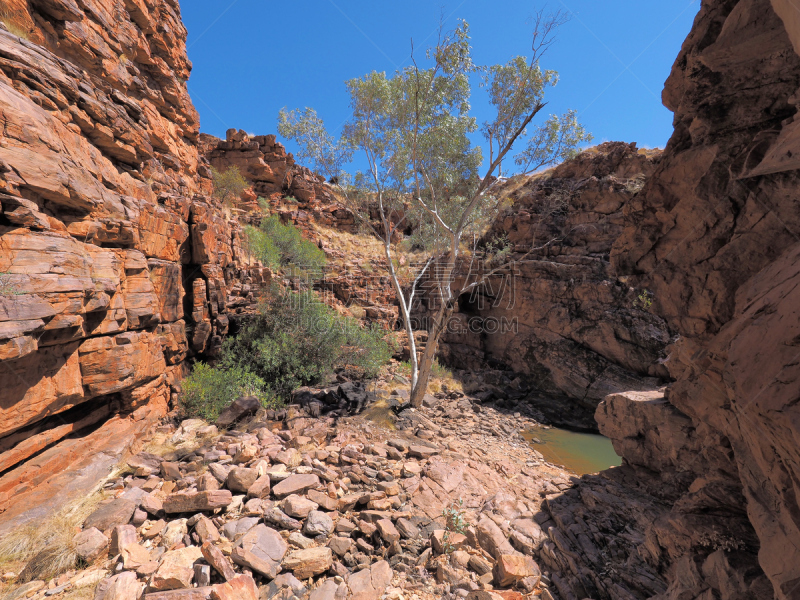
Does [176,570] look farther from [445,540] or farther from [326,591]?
[445,540]

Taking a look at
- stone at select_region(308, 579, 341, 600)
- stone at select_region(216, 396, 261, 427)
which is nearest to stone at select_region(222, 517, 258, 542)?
stone at select_region(308, 579, 341, 600)

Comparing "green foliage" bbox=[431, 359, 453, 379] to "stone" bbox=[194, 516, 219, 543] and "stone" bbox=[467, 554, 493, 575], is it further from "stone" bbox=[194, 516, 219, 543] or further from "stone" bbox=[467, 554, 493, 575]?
"stone" bbox=[194, 516, 219, 543]

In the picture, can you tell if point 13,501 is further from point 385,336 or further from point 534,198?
point 534,198

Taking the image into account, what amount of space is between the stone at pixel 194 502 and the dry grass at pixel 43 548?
30.4 inches

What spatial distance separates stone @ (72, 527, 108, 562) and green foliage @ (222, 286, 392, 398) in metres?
5.07

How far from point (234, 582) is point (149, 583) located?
2.30 feet

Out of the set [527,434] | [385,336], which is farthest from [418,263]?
[527,434]

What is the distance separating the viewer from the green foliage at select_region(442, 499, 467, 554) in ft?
11.8

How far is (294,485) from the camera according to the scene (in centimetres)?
423

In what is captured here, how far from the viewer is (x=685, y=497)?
317 cm

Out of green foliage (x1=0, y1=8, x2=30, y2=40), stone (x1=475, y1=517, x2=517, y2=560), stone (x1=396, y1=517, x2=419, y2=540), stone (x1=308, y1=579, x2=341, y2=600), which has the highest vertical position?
green foliage (x1=0, y1=8, x2=30, y2=40)

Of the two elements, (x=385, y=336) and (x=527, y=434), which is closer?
(x=527, y=434)

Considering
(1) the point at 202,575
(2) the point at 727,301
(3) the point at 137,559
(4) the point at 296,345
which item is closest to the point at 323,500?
(1) the point at 202,575

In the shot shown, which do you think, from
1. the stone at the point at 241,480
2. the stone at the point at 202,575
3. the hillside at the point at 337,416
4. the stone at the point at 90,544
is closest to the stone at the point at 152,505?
the hillside at the point at 337,416
